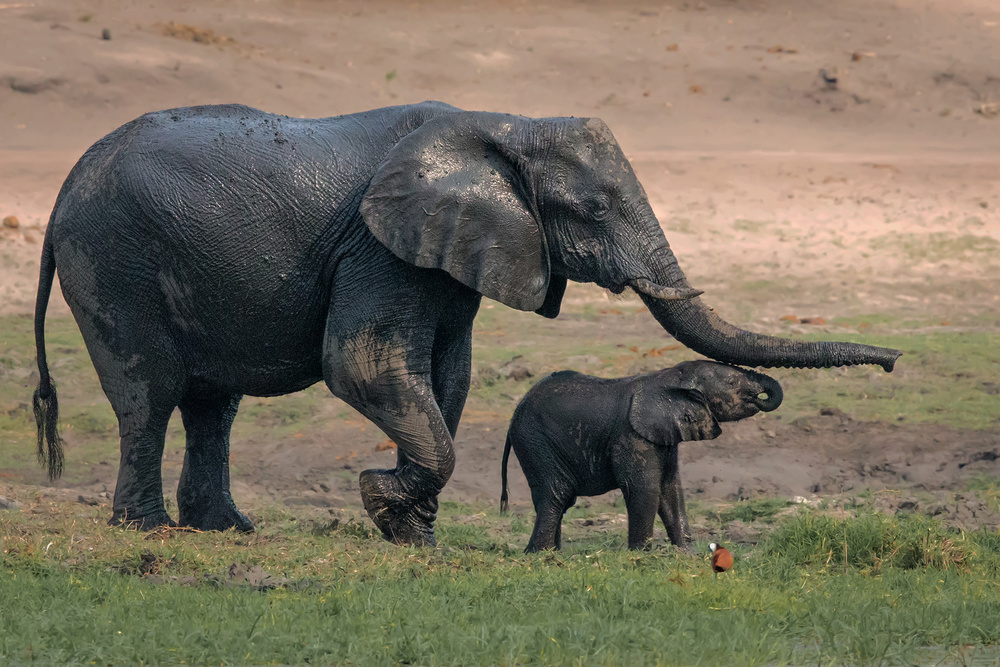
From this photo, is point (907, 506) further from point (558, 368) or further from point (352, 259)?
point (352, 259)

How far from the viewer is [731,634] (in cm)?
598

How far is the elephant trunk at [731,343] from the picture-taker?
7.61 meters

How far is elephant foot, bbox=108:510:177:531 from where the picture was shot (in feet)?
27.0

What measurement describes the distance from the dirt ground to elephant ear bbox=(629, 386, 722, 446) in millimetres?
2360

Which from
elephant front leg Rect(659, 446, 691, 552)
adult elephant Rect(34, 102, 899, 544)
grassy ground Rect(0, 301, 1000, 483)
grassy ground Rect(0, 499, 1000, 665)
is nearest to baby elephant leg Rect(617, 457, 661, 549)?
elephant front leg Rect(659, 446, 691, 552)

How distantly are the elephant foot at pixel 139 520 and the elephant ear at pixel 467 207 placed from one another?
7.09 ft

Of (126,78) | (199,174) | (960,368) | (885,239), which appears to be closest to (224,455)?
(199,174)

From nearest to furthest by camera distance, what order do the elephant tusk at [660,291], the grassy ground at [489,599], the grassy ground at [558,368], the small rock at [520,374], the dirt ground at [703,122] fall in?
the grassy ground at [489,599] → the elephant tusk at [660,291] → the dirt ground at [703,122] → the grassy ground at [558,368] → the small rock at [520,374]

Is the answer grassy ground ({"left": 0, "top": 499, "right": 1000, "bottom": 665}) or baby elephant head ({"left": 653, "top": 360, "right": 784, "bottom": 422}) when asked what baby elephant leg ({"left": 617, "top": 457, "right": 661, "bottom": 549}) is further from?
baby elephant head ({"left": 653, "top": 360, "right": 784, "bottom": 422})

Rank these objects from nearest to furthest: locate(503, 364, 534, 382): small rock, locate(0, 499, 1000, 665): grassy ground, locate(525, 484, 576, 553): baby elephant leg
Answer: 1. locate(0, 499, 1000, 665): grassy ground
2. locate(525, 484, 576, 553): baby elephant leg
3. locate(503, 364, 534, 382): small rock

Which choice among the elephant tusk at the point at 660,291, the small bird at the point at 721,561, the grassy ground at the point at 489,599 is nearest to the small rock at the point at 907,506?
the grassy ground at the point at 489,599

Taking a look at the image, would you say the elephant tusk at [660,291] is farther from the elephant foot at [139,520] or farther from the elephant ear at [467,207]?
the elephant foot at [139,520]

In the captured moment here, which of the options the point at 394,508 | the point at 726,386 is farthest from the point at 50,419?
the point at 726,386

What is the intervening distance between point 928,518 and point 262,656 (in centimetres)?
471
